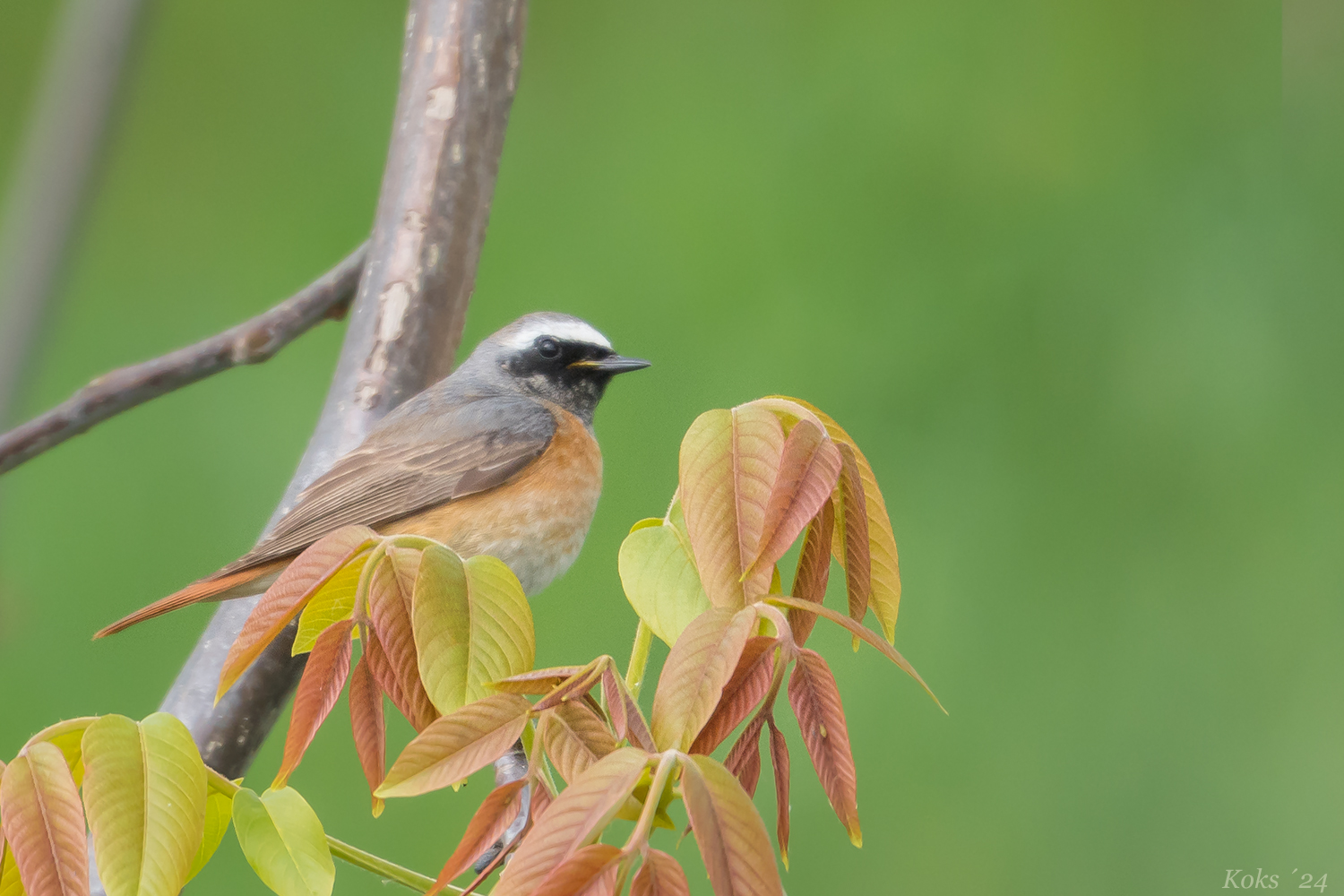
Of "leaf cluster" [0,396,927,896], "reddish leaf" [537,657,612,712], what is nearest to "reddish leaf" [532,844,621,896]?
"leaf cluster" [0,396,927,896]

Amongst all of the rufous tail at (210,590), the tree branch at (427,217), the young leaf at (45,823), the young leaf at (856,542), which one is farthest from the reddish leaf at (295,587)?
the tree branch at (427,217)

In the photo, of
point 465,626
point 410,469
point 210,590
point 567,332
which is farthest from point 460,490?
point 465,626

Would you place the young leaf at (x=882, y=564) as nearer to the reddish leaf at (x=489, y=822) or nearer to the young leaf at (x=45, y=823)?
the reddish leaf at (x=489, y=822)

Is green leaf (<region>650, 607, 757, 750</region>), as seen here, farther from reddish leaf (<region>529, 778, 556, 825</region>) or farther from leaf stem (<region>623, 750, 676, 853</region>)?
reddish leaf (<region>529, 778, 556, 825</region>)

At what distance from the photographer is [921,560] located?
277 cm

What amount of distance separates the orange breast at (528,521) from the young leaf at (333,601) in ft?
2.16

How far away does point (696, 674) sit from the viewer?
2.14 ft

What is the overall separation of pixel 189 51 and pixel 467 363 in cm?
198

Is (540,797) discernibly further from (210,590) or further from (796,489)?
(210,590)

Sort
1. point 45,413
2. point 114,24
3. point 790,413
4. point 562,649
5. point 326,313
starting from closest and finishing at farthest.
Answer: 1. point 790,413
2. point 45,413
3. point 114,24
4. point 326,313
5. point 562,649

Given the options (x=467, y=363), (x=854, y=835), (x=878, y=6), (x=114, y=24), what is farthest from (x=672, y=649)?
(x=878, y=6)

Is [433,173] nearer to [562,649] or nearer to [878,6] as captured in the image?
[562,649]

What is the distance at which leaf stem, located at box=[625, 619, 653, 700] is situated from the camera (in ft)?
2.79

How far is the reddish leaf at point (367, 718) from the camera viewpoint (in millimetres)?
774
